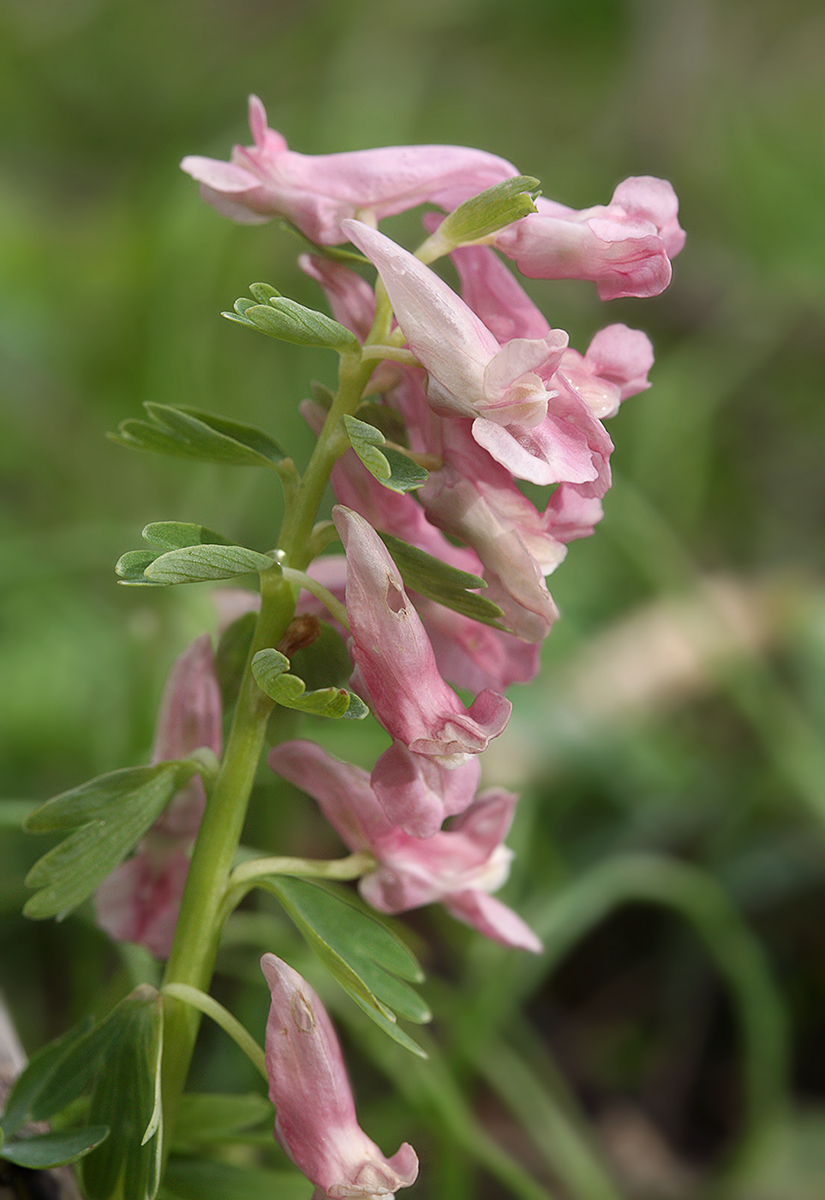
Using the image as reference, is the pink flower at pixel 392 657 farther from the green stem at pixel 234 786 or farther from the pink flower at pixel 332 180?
the pink flower at pixel 332 180

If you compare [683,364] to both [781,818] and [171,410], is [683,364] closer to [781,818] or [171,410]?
[781,818]

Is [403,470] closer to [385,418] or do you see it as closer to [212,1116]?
[385,418]

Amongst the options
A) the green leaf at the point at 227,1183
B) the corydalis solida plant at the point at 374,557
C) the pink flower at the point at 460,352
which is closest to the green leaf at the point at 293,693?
the corydalis solida plant at the point at 374,557

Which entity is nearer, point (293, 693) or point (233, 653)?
point (293, 693)

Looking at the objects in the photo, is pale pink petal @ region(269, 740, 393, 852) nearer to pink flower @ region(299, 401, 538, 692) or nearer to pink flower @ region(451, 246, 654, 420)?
pink flower @ region(299, 401, 538, 692)

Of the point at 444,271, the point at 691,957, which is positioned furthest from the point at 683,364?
the point at 691,957

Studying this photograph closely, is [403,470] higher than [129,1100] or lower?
higher

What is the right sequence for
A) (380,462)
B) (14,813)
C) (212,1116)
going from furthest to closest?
(14,813)
(212,1116)
(380,462)

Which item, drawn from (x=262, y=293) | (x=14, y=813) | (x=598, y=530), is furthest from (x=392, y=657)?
(x=598, y=530)
